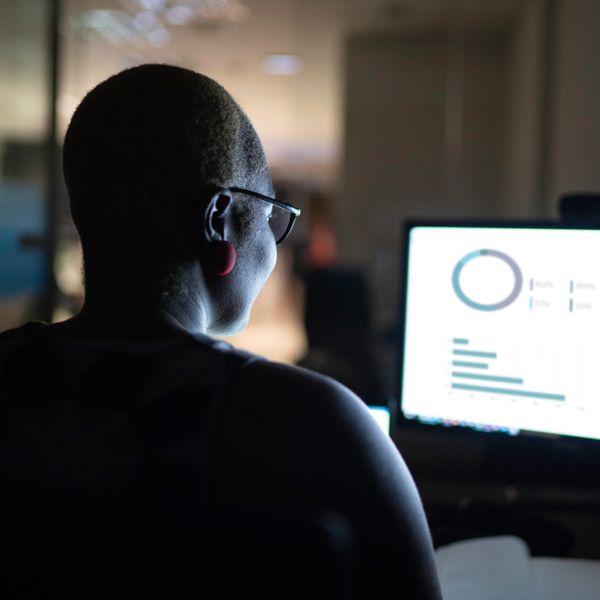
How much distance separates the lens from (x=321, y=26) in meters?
5.26

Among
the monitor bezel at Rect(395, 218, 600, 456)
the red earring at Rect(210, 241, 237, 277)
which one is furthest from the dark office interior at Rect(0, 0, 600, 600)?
the red earring at Rect(210, 241, 237, 277)

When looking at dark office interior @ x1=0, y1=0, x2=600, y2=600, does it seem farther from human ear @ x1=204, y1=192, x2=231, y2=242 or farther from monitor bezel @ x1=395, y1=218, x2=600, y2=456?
human ear @ x1=204, y1=192, x2=231, y2=242

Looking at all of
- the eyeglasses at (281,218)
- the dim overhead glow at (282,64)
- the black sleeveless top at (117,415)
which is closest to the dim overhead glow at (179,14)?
the dim overhead glow at (282,64)

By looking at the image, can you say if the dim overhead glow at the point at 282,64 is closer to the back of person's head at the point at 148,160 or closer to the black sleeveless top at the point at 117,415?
the back of person's head at the point at 148,160

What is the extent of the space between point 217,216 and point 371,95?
4998 millimetres

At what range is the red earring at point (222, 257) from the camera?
741mm

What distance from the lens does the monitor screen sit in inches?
45.6

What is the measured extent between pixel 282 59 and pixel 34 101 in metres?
3.63

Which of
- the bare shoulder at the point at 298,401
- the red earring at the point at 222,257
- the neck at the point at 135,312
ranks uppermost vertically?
the red earring at the point at 222,257

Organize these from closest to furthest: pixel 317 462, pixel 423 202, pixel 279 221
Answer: pixel 317 462
pixel 279 221
pixel 423 202

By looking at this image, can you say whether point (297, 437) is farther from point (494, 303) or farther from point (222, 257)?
point (494, 303)

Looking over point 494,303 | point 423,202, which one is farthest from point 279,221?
point 423,202

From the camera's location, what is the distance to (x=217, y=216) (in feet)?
2.39

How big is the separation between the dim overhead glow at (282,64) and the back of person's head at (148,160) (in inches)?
229
